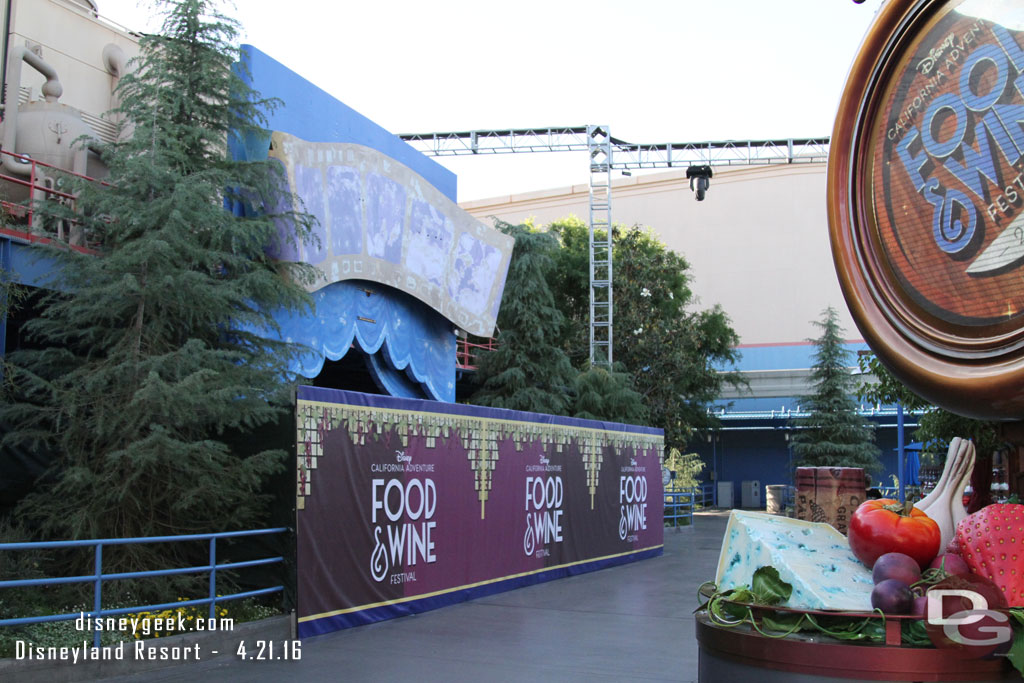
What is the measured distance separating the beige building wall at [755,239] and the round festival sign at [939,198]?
41.9 m

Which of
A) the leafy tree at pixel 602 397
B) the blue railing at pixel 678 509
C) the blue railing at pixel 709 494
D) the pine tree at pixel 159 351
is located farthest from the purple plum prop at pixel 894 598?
the blue railing at pixel 709 494

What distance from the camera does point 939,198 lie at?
157 inches

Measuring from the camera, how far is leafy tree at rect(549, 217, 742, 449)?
1293 inches

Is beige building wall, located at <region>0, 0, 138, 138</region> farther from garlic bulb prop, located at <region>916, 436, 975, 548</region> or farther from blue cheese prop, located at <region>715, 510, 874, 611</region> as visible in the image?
garlic bulb prop, located at <region>916, 436, 975, 548</region>

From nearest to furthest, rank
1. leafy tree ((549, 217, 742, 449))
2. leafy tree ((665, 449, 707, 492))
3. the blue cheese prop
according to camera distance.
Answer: the blue cheese prop
leafy tree ((665, 449, 707, 492))
leafy tree ((549, 217, 742, 449))

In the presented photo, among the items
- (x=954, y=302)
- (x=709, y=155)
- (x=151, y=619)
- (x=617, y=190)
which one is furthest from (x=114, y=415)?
(x=617, y=190)

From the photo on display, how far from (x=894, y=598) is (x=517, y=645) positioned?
264 inches

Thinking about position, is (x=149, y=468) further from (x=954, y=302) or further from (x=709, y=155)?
(x=709, y=155)

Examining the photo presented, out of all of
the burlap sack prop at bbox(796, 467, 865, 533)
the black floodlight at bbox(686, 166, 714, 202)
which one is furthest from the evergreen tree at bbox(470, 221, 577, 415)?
the burlap sack prop at bbox(796, 467, 865, 533)

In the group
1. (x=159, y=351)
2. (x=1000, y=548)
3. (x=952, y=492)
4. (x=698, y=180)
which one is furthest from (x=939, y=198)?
(x=698, y=180)

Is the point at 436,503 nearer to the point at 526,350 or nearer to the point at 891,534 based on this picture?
the point at 891,534

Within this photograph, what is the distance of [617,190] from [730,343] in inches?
458

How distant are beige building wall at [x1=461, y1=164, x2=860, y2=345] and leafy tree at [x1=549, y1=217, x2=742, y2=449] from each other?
27.2 feet

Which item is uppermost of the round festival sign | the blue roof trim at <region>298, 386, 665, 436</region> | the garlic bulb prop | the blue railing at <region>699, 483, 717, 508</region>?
the round festival sign
